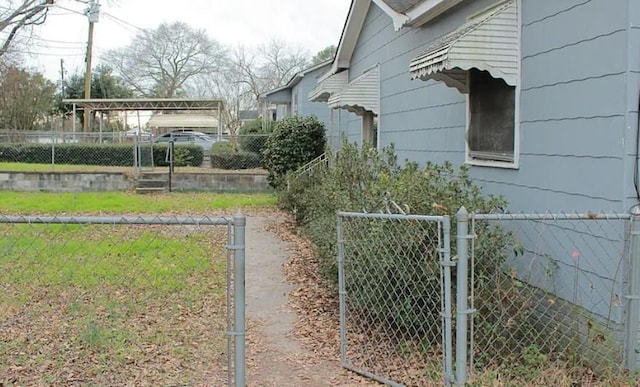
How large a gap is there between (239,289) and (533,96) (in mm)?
3109

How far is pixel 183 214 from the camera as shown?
13.5 m

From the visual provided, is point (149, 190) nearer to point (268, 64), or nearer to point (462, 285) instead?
point (462, 285)

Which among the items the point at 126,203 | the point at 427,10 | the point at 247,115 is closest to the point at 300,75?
the point at 126,203

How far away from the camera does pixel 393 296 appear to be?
4.82 meters

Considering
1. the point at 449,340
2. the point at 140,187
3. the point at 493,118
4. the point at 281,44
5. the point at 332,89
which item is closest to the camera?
the point at 449,340

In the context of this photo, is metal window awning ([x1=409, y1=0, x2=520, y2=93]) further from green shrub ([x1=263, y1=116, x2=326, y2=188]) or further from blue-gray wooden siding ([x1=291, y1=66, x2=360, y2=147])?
blue-gray wooden siding ([x1=291, y1=66, x2=360, y2=147])

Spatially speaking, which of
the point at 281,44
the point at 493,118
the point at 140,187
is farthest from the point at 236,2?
the point at 493,118

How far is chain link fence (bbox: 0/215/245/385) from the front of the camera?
12.1ft

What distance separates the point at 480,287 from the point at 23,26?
73.9 feet

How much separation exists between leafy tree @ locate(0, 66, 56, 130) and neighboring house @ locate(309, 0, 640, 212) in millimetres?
30014

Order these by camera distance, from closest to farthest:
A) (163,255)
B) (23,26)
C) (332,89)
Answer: (163,255) < (332,89) < (23,26)

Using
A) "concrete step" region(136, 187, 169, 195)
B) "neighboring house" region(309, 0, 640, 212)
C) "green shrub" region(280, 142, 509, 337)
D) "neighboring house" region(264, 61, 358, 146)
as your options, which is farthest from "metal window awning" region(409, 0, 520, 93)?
"concrete step" region(136, 187, 169, 195)

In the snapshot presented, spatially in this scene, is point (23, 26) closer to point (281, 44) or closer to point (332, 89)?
point (332, 89)

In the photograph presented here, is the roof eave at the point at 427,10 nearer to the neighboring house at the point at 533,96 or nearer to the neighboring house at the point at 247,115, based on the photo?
the neighboring house at the point at 533,96
